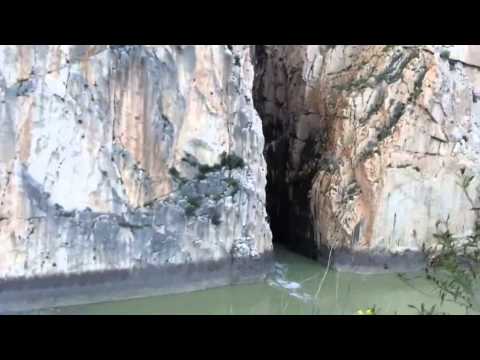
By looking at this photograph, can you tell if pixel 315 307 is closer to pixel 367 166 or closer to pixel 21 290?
pixel 367 166

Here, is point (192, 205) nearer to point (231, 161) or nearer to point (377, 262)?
point (231, 161)

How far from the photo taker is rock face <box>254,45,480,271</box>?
24.6ft

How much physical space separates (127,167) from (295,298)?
87.7 inches

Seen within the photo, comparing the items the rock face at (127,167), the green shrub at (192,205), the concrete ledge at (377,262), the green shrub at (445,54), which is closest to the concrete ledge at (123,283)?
the rock face at (127,167)

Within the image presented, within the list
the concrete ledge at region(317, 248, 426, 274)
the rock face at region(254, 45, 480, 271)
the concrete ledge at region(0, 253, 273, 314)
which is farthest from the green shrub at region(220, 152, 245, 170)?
the concrete ledge at region(317, 248, 426, 274)

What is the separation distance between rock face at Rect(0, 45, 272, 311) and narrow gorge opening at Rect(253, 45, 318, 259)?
1391 mm

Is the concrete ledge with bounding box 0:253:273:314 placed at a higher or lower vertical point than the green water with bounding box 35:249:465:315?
higher

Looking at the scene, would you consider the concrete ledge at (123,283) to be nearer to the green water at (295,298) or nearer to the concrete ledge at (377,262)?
the green water at (295,298)

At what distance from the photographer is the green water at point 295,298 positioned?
6086mm

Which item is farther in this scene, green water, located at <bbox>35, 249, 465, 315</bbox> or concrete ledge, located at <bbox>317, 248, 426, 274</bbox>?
concrete ledge, located at <bbox>317, 248, 426, 274</bbox>

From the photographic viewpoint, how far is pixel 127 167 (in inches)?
249

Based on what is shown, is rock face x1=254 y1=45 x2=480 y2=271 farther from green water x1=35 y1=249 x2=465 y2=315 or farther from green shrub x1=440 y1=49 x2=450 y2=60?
green water x1=35 y1=249 x2=465 y2=315

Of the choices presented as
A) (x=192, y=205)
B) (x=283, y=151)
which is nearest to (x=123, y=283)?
(x=192, y=205)

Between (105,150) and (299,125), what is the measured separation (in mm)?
3247
